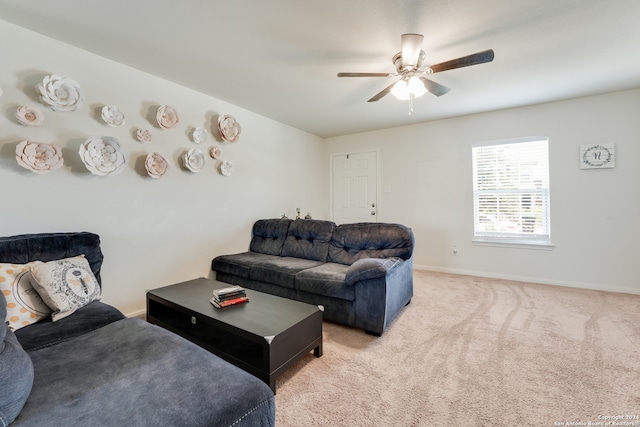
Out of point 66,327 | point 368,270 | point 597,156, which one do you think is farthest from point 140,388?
point 597,156

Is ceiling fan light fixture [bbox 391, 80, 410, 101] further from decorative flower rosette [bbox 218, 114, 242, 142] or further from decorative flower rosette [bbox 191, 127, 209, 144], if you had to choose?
decorative flower rosette [bbox 191, 127, 209, 144]

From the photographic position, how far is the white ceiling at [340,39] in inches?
73.0

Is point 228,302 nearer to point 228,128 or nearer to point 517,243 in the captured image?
point 228,128

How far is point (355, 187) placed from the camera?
520cm

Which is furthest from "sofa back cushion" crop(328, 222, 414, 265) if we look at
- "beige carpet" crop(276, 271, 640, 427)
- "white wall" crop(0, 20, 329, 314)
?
"white wall" crop(0, 20, 329, 314)

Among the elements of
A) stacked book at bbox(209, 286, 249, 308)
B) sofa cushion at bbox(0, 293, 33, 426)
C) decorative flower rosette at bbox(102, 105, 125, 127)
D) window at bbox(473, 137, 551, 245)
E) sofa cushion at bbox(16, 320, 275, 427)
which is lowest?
sofa cushion at bbox(16, 320, 275, 427)

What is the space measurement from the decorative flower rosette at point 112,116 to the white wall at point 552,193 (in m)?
3.50

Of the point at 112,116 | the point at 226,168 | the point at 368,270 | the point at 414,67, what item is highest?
the point at 414,67

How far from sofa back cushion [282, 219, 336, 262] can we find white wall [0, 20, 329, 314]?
770 mm

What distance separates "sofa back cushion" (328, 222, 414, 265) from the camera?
285cm

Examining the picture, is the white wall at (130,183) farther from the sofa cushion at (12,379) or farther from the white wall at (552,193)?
the white wall at (552,193)

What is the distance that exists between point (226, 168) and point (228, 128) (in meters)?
0.50

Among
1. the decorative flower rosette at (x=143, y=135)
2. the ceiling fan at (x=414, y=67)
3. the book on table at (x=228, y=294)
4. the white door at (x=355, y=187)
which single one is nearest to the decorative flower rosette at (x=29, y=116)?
the decorative flower rosette at (x=143, y=135)

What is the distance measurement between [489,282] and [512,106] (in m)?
2.42
